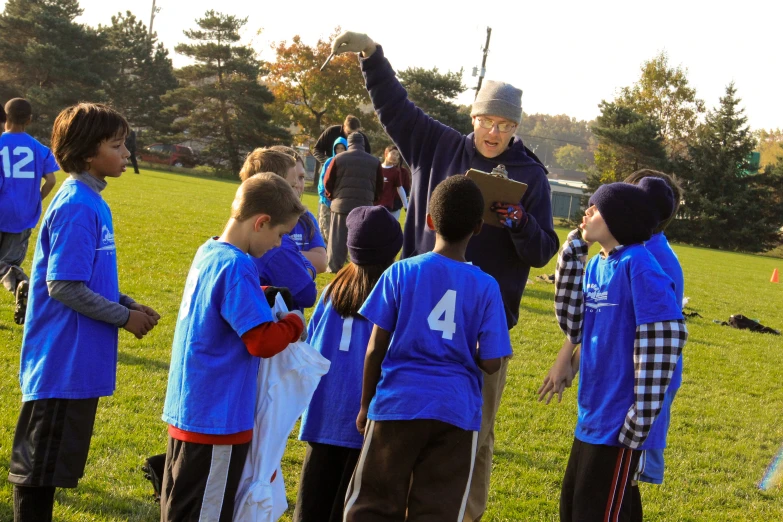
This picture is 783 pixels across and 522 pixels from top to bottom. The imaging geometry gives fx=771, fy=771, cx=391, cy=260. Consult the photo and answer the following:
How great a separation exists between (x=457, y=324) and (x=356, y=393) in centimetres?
63

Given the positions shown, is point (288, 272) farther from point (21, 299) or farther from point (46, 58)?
point (46, 58)

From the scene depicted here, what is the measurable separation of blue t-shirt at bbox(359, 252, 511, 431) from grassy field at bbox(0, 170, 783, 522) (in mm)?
1580

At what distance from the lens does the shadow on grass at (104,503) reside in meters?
3.61

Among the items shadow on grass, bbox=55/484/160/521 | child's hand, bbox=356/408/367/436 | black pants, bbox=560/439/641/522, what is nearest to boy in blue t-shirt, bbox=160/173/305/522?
child's hand, bbox=356/408/367/436

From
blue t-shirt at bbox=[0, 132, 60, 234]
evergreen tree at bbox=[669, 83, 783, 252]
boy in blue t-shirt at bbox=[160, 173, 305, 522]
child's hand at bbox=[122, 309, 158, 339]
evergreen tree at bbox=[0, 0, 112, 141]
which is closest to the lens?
boy in blue t-shirt at bbox=[160, 173, 305, 522]

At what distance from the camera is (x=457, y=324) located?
2.78 meters

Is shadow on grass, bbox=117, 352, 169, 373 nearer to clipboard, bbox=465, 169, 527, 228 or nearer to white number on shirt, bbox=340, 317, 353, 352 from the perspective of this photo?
white number on shirt, bbox=340, 317, 353, 352

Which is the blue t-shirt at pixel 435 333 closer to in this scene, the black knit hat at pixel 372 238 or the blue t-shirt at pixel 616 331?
the black knit hat at pixel 372 238

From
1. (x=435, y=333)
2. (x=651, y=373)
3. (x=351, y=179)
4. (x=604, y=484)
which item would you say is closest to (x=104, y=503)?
(x=435, y=333)

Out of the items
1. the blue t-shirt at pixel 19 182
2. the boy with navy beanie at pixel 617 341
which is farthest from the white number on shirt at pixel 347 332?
the blue t-shirt at pixel 19 182

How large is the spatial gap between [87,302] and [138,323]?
224mm

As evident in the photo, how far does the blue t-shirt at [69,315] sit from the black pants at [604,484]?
1870 mm

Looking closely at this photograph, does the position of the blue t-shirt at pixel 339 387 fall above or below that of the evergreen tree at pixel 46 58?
below

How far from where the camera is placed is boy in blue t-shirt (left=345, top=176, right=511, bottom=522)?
275 cm
